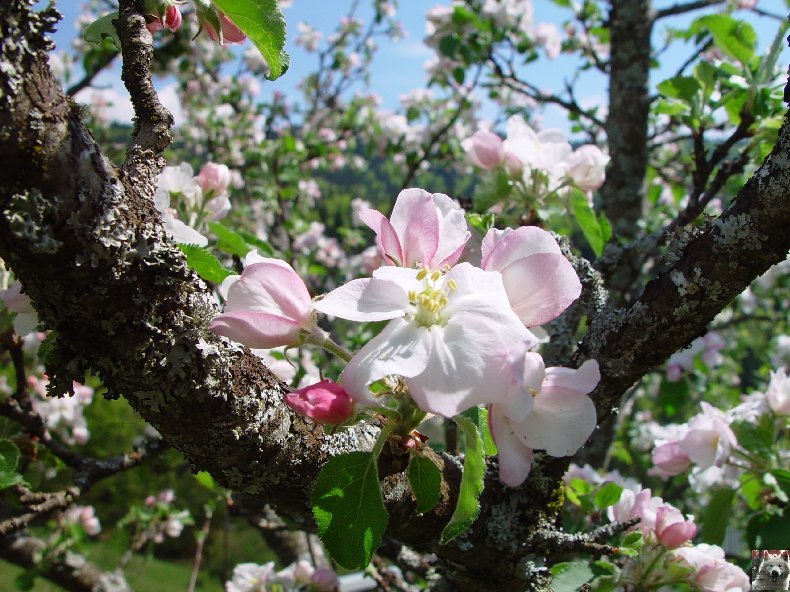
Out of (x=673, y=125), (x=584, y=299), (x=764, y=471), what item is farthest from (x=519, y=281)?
(x=673, y=125)

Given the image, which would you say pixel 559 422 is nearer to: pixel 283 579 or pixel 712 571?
pixel 712 571

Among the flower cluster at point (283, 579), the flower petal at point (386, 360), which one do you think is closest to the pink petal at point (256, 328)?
the flower petal at point (386, 360)

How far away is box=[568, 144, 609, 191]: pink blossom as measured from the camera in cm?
159

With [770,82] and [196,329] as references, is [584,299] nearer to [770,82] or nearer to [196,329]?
[196,329]

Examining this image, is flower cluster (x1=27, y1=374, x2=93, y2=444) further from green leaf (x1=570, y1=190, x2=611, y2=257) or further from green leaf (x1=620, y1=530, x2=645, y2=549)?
green leaf (x1=620, y1=530, x2=645, y2=549)

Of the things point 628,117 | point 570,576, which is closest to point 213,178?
point 570,576

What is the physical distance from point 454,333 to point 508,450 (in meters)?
0.18

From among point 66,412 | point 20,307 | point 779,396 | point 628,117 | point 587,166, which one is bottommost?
point 20,307

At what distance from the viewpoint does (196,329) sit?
0.77 meters

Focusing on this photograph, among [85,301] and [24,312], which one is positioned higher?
[24,312]

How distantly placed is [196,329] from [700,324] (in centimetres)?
74

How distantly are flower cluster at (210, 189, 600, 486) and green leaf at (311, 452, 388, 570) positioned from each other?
104 millimetres

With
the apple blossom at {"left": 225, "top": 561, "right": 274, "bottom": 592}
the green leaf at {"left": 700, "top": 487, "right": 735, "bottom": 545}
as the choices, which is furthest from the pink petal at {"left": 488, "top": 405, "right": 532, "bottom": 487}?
the apple blossom at {"left": 225, "top": 561, "right": 274, "bottom": 592}

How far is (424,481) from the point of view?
85 cm
